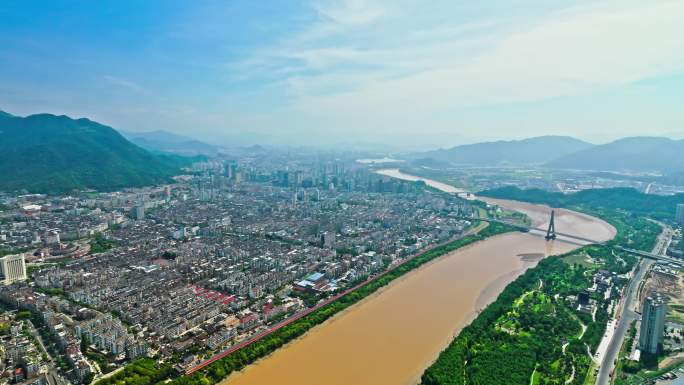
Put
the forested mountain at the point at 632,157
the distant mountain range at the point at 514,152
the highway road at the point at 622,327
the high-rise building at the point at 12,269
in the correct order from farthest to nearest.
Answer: the distant mountain range at the point at 514,152 < the forested mountain at the point at 632,157 < the high-rise building at the point at 12,269 < the highway road at the point at 622,327

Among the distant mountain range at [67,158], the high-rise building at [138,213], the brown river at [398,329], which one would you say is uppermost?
the distant mountain range at [67,158]

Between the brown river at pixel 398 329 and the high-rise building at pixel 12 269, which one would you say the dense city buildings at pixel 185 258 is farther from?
the brown river at pixel 398 329

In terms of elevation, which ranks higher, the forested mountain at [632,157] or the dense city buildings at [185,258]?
the forested mountain at [632,157]

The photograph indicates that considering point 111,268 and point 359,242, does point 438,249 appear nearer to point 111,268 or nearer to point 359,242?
point 359,242

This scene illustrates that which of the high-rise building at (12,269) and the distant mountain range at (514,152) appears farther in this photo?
the distant mountain range at (514,152)

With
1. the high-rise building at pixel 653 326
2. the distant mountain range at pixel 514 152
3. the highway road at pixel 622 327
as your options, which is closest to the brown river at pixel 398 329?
the highway road at pixel 622 327

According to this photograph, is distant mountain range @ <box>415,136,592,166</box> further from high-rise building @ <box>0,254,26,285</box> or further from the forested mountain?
high-rise building @ <box>0,254,26,285</box>

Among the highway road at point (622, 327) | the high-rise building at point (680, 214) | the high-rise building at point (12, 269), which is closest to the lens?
the highway road at point (622, 327)
